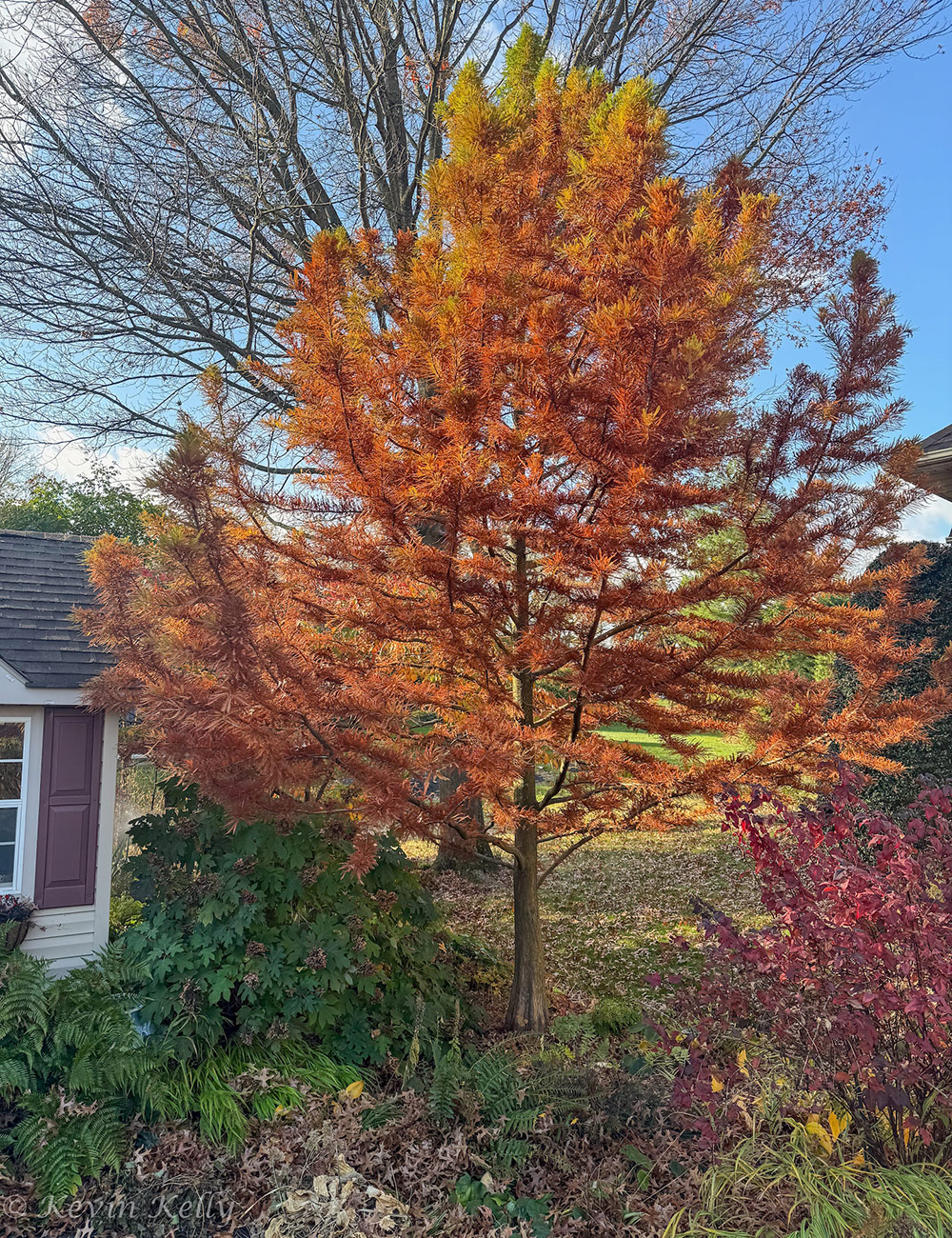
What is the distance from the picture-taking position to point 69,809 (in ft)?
18.3

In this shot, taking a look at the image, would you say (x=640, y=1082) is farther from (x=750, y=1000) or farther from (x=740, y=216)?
(x=740, y=216)

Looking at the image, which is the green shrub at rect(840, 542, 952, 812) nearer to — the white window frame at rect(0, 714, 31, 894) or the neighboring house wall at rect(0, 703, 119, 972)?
the neighboring house wall at rect(0, 703, 119, 972)

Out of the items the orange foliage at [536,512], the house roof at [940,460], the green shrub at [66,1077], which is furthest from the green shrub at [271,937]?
the house roof at [940,460]

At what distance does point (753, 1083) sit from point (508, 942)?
142 inches

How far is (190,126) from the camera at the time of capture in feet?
24.1

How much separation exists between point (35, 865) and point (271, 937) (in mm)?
2664

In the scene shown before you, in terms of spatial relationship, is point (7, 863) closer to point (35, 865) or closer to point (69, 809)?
point (35, 865)

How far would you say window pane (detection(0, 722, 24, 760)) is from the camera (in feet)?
22.5

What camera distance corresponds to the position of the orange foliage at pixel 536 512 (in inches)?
118

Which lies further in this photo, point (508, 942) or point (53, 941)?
point (508, 942)

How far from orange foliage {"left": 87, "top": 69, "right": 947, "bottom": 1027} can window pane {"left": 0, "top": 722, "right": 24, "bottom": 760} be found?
11.3 ft

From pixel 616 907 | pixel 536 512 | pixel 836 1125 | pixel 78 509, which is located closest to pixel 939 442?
pixel 536 512

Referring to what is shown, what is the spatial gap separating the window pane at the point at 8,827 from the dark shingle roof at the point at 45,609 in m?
1.49

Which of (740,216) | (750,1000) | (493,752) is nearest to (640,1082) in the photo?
(750,1000)
